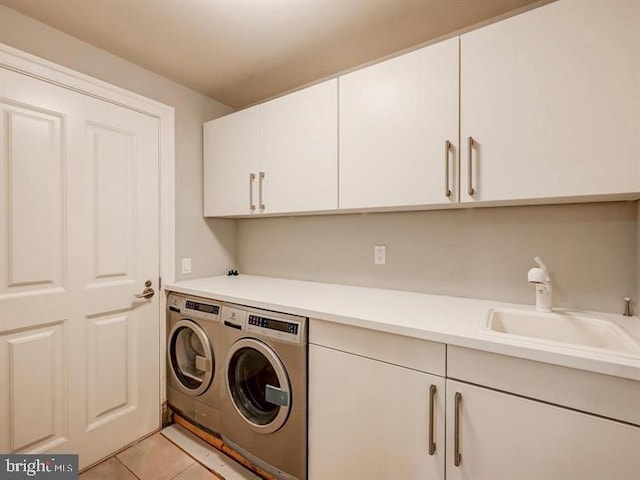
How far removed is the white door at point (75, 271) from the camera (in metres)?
1.47

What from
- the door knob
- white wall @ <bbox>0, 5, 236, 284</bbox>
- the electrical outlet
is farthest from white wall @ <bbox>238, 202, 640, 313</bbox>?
the door knob

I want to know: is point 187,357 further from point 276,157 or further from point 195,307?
point 276,157

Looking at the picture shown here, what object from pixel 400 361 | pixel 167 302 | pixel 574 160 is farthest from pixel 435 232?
pixel 167 302

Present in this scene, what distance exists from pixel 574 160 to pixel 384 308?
0.94 metres

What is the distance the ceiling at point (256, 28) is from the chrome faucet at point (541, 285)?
4.13 feet

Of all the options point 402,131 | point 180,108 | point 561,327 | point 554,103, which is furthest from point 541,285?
point 180,108

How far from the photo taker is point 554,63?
1.13m

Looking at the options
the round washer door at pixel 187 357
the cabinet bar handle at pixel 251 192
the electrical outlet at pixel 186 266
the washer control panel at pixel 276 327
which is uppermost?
the cabinet bar handle at pixel 251 192

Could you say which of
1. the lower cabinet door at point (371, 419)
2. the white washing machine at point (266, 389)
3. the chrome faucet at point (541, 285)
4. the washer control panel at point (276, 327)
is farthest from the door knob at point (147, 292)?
the chrome faucet at point (541, 285)

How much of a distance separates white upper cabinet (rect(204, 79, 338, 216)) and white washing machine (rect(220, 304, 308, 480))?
2.34 ft

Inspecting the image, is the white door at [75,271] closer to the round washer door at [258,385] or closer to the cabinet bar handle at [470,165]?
the round washer door at [258,385]

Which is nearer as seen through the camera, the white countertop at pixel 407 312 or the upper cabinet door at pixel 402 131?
the white countertop at pixel 407 312

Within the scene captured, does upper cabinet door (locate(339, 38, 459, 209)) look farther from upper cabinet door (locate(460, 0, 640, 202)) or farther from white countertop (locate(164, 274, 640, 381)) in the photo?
white countertop (locate(164, 274, 640, 381))

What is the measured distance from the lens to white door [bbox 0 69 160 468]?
1.47m
